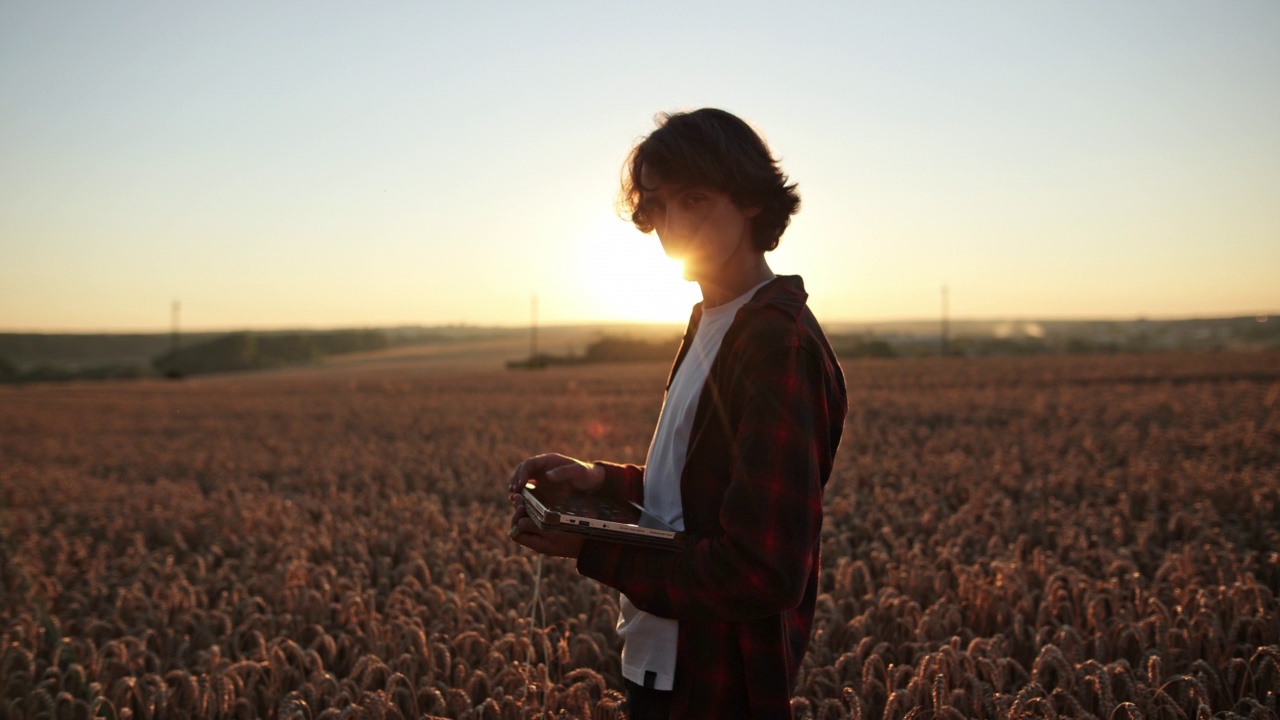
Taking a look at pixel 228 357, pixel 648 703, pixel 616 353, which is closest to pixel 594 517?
pixel 648 703

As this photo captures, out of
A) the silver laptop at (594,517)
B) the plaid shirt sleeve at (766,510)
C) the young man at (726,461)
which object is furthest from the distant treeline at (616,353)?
the plaid shirt sleeve at (766,510)

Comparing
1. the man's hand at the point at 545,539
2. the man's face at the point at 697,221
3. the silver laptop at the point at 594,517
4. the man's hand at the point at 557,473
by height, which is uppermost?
the man's face at the point at 697,221

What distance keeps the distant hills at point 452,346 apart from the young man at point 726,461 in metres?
48.8

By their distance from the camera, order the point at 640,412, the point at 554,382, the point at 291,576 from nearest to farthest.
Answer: the point at 291,576, the point at 640,412, the point at 554,382

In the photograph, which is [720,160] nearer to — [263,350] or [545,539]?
[545,539]

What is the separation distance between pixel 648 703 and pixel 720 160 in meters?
1.26

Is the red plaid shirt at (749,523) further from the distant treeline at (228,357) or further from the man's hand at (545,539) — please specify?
the distant treeline at (228,357)

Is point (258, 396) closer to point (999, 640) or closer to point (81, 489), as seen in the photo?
point (81, 489)

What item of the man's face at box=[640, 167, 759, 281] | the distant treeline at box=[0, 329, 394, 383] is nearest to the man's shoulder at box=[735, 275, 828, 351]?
the man's face at box=[640, 167, 759, 281]

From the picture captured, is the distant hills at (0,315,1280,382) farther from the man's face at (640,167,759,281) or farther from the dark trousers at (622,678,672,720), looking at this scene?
the man's face at (640,167,759,281)

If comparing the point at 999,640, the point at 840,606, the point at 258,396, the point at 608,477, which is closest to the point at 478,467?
the point at 840,606

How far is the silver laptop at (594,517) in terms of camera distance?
189cm

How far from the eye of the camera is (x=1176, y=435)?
43.2 ft

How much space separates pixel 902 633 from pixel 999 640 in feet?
1.98
